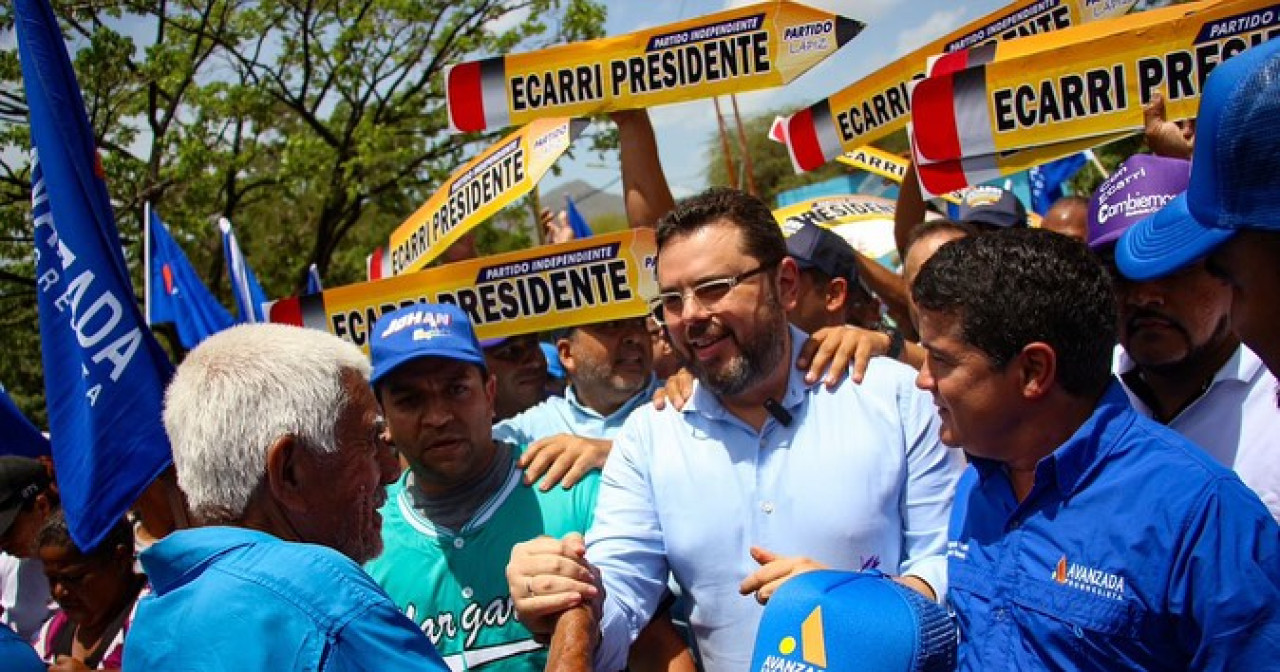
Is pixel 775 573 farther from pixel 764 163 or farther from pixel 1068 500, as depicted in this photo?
pixel 764 163

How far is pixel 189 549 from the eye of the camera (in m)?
1.79

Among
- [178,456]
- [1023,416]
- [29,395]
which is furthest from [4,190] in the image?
[1023,416]

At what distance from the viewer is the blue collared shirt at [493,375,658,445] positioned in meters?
3.95

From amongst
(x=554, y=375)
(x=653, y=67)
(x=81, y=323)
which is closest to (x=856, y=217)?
(x=554, y=375)

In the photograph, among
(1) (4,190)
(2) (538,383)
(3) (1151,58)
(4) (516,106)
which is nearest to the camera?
(3) (1151,58)

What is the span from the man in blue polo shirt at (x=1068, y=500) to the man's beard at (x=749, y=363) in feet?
2.03

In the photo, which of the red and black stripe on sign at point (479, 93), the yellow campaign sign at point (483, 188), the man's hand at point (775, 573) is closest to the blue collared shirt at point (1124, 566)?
the man's hand at point (775, 573)

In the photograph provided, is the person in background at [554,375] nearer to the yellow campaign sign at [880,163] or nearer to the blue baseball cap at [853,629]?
the yellow campaign sign at [880,163]

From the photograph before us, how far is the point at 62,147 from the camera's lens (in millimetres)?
3279

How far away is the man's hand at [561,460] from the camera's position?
300 cm

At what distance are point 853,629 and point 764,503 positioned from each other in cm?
124

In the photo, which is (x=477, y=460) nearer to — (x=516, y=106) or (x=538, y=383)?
(x=516, y=106)

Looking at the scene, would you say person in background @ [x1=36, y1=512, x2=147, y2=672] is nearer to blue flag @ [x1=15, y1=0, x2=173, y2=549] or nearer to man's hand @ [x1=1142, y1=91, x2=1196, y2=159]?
blue flag @ [x1=15, y1=0, x2=173, y2=549]

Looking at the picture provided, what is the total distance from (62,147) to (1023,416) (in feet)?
9.54
